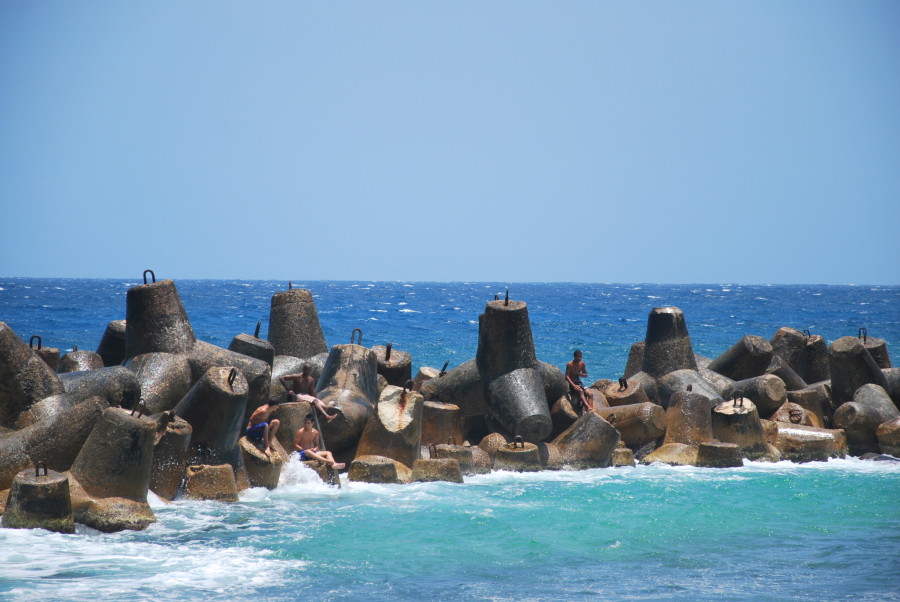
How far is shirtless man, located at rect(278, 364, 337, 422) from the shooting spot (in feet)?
39.4

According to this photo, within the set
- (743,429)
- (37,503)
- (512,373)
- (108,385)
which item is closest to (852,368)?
(743,429)

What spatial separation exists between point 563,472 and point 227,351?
462cm

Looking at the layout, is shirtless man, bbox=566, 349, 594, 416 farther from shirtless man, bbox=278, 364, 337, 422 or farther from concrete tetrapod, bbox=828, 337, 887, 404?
concrete tetrapod, bbox=828, 337, 887, 404

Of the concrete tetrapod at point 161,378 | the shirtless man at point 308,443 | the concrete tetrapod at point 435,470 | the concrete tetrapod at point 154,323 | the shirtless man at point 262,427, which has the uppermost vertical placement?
the concrete tetrapod at point 154,323

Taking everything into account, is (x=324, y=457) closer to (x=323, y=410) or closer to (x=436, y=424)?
(x=323, y=410)

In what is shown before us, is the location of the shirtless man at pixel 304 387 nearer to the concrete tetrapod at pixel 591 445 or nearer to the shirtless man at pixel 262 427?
the shirtless man at pixel 262 427

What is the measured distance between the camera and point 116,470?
360 inches

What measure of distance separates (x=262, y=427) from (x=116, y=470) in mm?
2280

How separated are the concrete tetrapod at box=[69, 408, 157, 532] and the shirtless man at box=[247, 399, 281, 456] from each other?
2010mm

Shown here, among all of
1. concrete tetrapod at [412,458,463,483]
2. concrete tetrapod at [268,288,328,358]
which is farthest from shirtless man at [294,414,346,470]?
concrete tetrapod at [268,288,328,358]

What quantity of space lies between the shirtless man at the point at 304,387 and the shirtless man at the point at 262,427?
51 centimetres

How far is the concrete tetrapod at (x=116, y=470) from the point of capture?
9.10m

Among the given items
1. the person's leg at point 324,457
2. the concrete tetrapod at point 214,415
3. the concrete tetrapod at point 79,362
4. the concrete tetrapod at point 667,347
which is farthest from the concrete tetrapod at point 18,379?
the concrete tetrapod at point 667,347

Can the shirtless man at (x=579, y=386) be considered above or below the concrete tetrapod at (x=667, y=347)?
below
